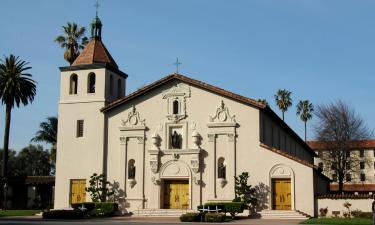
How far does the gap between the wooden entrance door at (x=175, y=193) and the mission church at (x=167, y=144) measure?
0.07m

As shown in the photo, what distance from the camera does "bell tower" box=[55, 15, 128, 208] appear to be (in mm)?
39375

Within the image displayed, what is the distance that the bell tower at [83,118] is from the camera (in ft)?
129

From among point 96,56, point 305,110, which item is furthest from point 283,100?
point 96,56

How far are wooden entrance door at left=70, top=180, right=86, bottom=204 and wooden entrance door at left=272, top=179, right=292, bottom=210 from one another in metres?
14.3

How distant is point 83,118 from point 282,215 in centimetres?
1686

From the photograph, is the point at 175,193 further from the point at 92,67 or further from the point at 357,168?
the point at 357,168

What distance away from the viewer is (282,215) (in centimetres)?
3350

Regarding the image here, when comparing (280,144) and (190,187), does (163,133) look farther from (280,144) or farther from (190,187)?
(280,144)

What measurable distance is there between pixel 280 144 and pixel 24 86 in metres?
28.1

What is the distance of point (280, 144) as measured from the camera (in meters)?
44.1

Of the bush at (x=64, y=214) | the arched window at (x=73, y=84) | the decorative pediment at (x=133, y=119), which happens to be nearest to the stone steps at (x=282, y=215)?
the decorative pediment at (x=133, y=119)

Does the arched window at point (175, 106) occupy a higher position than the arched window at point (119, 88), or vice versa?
the arched window at point (119, 88)

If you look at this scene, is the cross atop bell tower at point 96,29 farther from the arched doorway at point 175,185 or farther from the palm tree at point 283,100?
the palm tree at point 283,100

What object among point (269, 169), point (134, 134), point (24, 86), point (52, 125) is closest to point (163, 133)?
point (134, 134)
